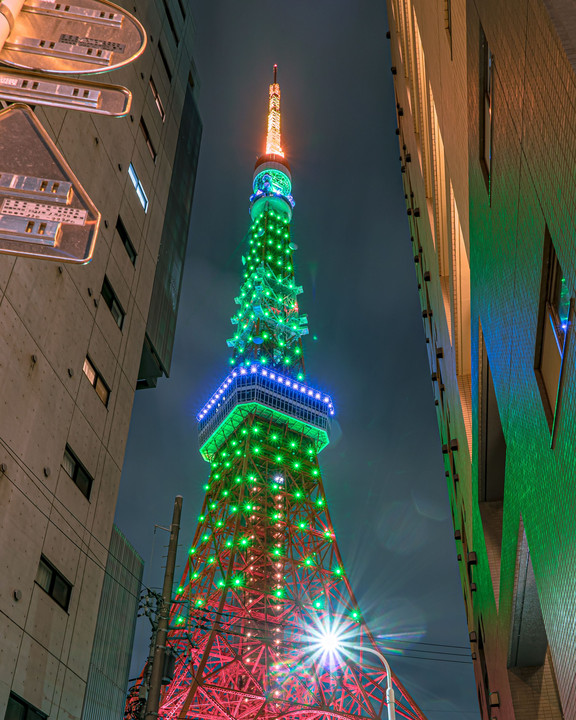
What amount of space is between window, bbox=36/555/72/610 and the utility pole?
82.2 inches

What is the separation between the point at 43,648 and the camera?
1286 cm

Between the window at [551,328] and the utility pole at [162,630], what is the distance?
10.1 metres

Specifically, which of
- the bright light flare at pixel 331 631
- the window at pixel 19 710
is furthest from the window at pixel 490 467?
the bright light flare at pixel 331 631

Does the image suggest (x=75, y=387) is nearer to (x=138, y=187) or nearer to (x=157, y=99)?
(x=138, y=187)

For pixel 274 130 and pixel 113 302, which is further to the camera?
pixel 274 130

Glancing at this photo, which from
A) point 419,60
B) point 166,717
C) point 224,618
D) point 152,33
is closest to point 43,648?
point 419,60

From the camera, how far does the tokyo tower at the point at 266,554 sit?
44281 millimetres

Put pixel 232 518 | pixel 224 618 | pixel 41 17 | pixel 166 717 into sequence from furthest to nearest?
pixel 232 518
pixel 224 618
pixel 166 717
pixel 41 17

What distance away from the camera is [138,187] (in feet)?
69.2

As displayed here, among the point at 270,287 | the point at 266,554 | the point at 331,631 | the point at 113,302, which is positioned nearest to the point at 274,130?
the point at 270,287

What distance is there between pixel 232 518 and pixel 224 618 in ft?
29.3

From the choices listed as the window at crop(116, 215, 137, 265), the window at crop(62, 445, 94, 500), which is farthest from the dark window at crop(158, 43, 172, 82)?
the window at crop(62, 445, 94, 500)

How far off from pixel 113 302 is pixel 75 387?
3843mm

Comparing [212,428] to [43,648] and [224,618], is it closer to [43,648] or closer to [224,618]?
[224,618]
